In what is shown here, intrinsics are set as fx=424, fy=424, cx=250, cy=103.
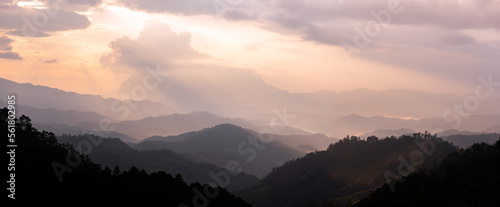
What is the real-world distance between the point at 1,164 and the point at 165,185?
38.6m

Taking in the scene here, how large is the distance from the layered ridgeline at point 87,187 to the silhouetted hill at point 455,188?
45153 mm

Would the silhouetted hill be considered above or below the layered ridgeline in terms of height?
below

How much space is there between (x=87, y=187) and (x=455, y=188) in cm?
9137

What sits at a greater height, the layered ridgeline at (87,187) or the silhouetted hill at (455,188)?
the layered ridgeline at (87,187)

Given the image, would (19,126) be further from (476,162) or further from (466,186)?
(476,162)

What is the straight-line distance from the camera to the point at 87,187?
97125 mm

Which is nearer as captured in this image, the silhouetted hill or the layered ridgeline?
the layered ridgeline

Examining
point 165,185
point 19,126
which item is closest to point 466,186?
point 165,185

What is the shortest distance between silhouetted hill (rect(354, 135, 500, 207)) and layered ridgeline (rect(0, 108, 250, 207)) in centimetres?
4515

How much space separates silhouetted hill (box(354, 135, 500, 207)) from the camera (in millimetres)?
94000

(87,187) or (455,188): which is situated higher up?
(87,187)

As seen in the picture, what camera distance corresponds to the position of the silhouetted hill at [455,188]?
308 feet

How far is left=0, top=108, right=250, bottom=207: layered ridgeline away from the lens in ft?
299

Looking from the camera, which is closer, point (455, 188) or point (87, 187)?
point (87, 187)
